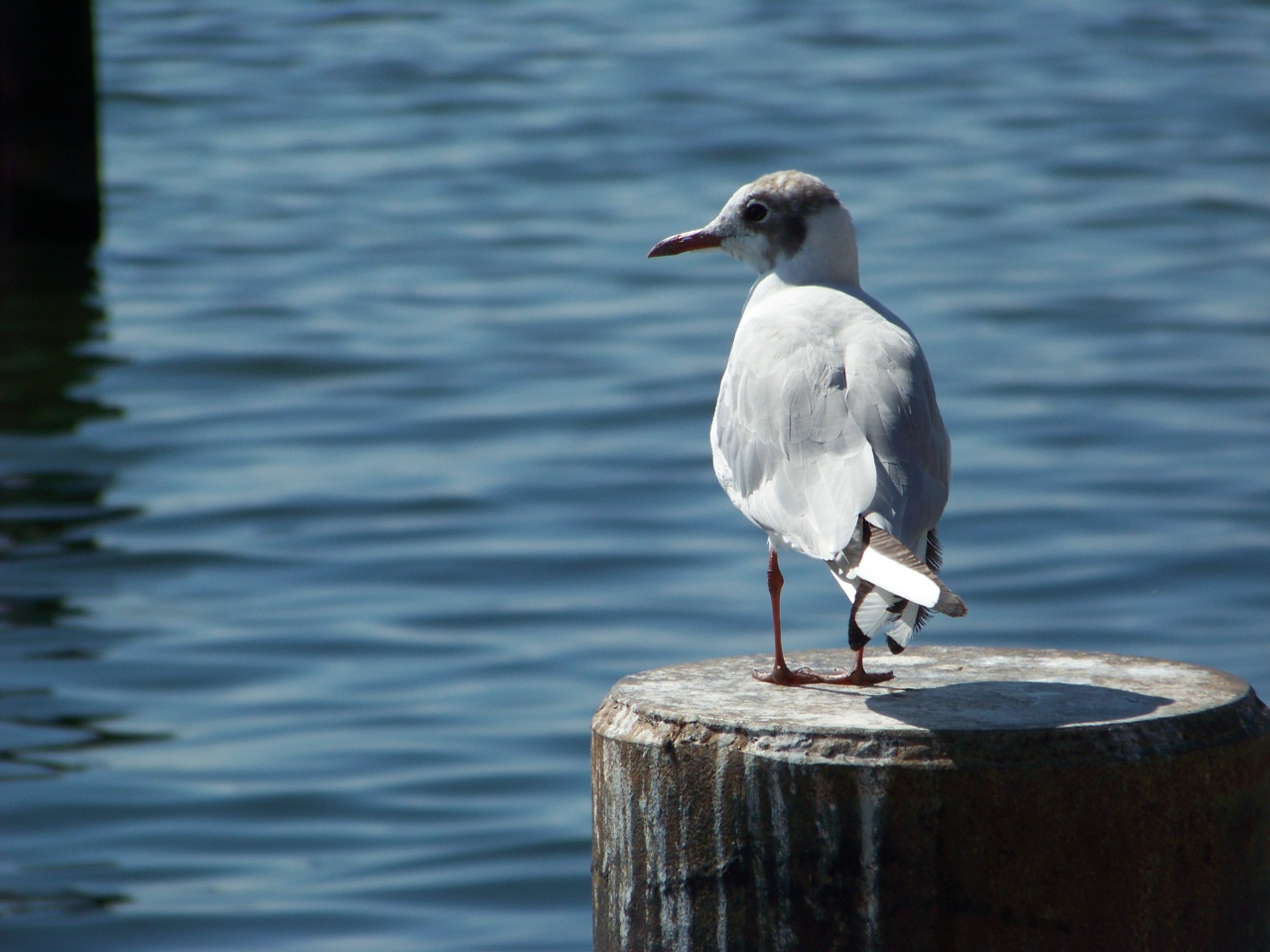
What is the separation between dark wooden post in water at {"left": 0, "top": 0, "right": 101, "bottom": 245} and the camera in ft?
42.1

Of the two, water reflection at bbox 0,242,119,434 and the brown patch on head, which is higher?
the brown patch on head

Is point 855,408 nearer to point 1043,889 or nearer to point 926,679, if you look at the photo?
point 926,679

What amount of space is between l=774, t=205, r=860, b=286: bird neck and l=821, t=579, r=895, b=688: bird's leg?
3.41ft

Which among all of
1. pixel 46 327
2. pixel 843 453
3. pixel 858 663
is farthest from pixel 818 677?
pixel 46 327

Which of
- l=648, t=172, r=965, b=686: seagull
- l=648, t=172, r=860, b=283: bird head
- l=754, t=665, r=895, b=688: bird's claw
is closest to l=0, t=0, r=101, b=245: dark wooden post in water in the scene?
l=648, t=172, r=860, b=283: bird head

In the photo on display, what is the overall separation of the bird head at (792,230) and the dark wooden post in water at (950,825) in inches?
58.4

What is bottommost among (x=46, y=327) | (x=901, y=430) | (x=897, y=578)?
(x=46, y=327)

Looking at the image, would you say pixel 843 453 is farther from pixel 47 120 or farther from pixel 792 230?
pixel 47 120

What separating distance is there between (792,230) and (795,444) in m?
0.89

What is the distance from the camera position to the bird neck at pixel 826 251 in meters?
4.52

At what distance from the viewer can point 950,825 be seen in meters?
3.05

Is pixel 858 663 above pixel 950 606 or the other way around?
the other way around

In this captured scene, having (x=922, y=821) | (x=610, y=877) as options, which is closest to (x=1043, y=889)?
(x=922, y=821)

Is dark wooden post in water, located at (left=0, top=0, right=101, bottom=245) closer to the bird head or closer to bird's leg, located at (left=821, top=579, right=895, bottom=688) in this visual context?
the bird head
